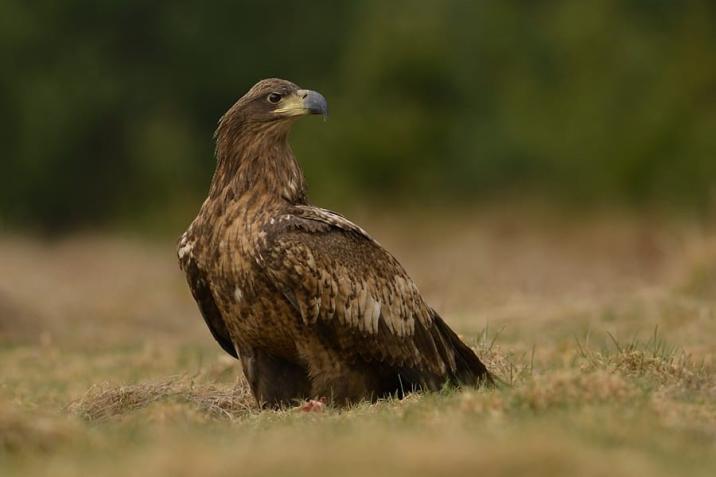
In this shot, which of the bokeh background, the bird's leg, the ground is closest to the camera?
the ground

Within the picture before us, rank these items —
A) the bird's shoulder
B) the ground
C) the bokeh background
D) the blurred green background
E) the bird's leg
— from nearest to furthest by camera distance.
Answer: the ground, the bokeh background, the bird's shoulder, the bird's leg, the blurred green background

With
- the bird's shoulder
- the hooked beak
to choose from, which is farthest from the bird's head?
the bird's shoulder

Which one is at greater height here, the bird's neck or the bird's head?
the bird's head

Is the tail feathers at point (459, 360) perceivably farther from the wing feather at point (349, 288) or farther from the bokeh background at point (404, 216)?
the bokeh background at point (404, 216)

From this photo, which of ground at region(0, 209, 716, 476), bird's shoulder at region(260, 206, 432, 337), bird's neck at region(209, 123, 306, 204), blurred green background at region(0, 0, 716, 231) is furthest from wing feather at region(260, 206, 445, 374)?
blurred green background at region(0, 0, 716, 231)

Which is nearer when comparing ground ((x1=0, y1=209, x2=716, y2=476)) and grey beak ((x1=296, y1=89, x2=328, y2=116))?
ground ((x1=0, y1=209, x2=716, y2=476))

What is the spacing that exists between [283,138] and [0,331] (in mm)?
6613

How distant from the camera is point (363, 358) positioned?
8164 millimetres

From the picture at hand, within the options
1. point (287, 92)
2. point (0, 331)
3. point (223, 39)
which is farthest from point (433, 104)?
point (287, 92)

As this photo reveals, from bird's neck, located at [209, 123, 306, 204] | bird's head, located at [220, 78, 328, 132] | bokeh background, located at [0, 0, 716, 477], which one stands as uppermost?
bird's head, located at [220, 78, 328, 132]

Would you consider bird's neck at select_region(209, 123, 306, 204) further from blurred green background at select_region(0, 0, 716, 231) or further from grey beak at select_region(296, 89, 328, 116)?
blurred green background at select_region(0, 0, 716, 231)

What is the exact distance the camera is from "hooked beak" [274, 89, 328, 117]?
8.48 metres

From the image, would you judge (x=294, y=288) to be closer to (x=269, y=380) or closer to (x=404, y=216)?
(x=269, y=380)

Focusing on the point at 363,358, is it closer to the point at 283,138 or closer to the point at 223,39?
the point at 283,138
